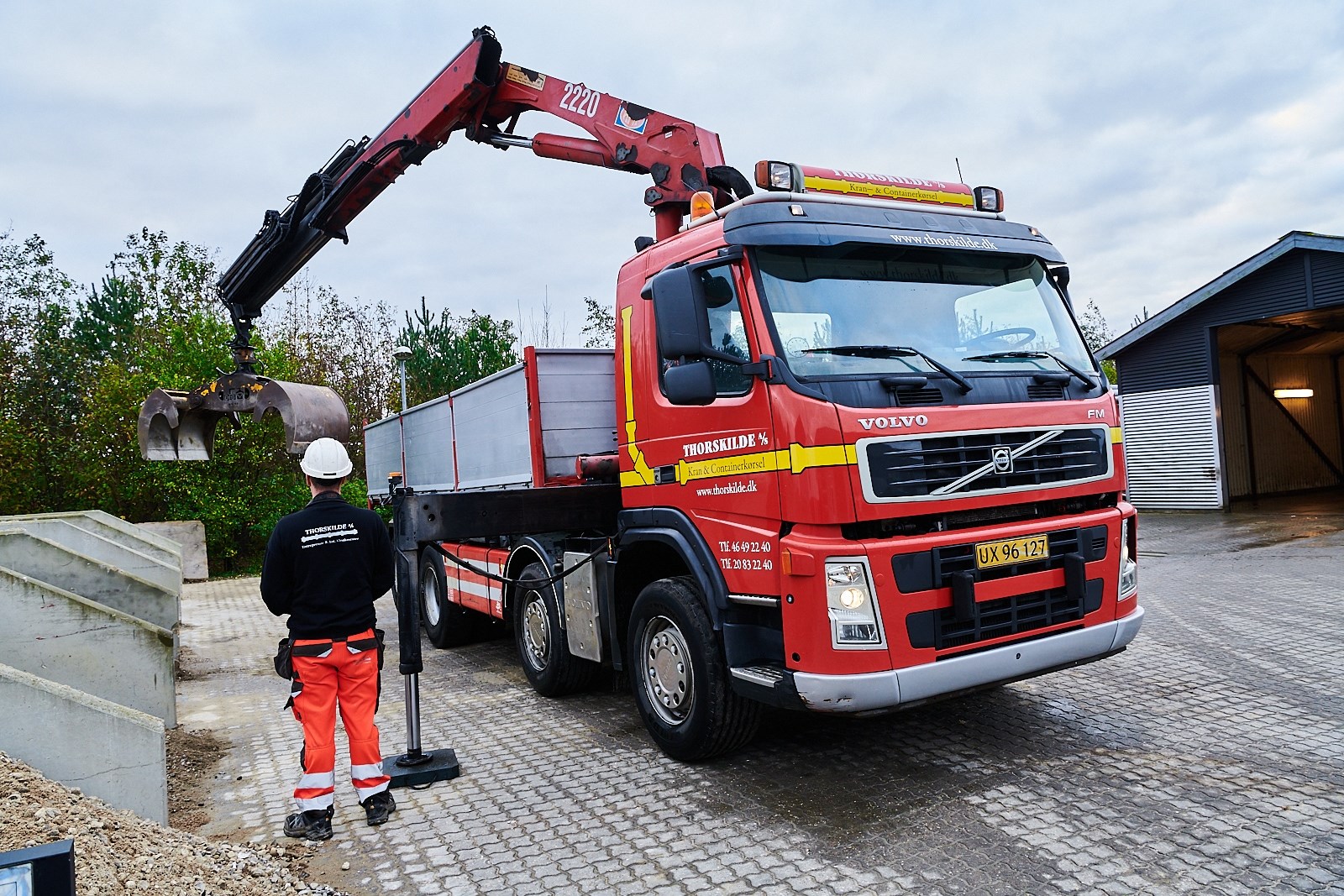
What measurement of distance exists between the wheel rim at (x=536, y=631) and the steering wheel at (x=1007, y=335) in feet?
11.4

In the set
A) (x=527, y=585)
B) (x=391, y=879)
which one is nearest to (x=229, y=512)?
(x=527, y=585)

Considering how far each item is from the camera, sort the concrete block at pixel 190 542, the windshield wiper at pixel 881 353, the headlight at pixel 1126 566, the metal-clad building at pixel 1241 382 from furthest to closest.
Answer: the concrete block at pixel 190 542 < the metal-clad building at pixel 1241 382 < the headlight at pixel 1126 566 < the windshield wiper at pixel 881 353

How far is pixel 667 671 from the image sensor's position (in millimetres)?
4898

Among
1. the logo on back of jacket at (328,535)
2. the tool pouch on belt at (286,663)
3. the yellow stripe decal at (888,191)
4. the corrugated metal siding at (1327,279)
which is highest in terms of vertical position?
the corrugated metal siding at (1327,279)

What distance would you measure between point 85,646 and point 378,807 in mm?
2714

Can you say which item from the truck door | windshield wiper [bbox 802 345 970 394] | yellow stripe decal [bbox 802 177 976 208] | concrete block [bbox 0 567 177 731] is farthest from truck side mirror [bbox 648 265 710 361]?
concrete block [bbox 0 567 177 731]

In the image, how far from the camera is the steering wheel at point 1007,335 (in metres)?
4.59

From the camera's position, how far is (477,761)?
17.0 feet

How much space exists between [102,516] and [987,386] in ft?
40.1

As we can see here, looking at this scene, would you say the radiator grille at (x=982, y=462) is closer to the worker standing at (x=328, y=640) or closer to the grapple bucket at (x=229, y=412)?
the worker standing at (x=328, y=640)

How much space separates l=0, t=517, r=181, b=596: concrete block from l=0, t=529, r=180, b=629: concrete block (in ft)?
2.74

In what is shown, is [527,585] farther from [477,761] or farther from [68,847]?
[68,847]

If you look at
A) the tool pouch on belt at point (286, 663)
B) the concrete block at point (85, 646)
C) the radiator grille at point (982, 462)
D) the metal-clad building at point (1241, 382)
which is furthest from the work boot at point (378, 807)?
the metal-clad building at point (1241, 382)

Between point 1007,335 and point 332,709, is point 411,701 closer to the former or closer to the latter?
point 332,709
